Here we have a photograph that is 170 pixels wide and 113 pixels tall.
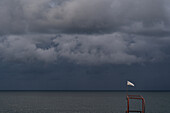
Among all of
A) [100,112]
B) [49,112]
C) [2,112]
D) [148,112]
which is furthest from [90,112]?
[2,112]

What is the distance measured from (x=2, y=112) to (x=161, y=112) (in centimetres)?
5836

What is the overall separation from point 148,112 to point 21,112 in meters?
45.7

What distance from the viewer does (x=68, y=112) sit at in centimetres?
9362

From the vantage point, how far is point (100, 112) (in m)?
93.9

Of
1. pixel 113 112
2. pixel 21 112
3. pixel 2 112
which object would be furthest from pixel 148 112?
pixel 2 112

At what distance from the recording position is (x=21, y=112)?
9156 cm

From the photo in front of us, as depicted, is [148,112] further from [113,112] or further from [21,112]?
[21,112]

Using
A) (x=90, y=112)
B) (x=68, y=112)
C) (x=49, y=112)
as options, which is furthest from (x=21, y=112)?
(x=90, y=112)

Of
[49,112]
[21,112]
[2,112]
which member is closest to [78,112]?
[49,112]

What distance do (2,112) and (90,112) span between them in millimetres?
32336

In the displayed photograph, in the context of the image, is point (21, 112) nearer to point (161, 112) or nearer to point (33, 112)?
point (33, 112)

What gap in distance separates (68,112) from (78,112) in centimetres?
371

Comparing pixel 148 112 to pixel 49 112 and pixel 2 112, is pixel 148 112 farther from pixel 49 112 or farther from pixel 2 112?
pixel 2 112

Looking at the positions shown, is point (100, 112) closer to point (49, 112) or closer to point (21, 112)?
point (49, 112)
